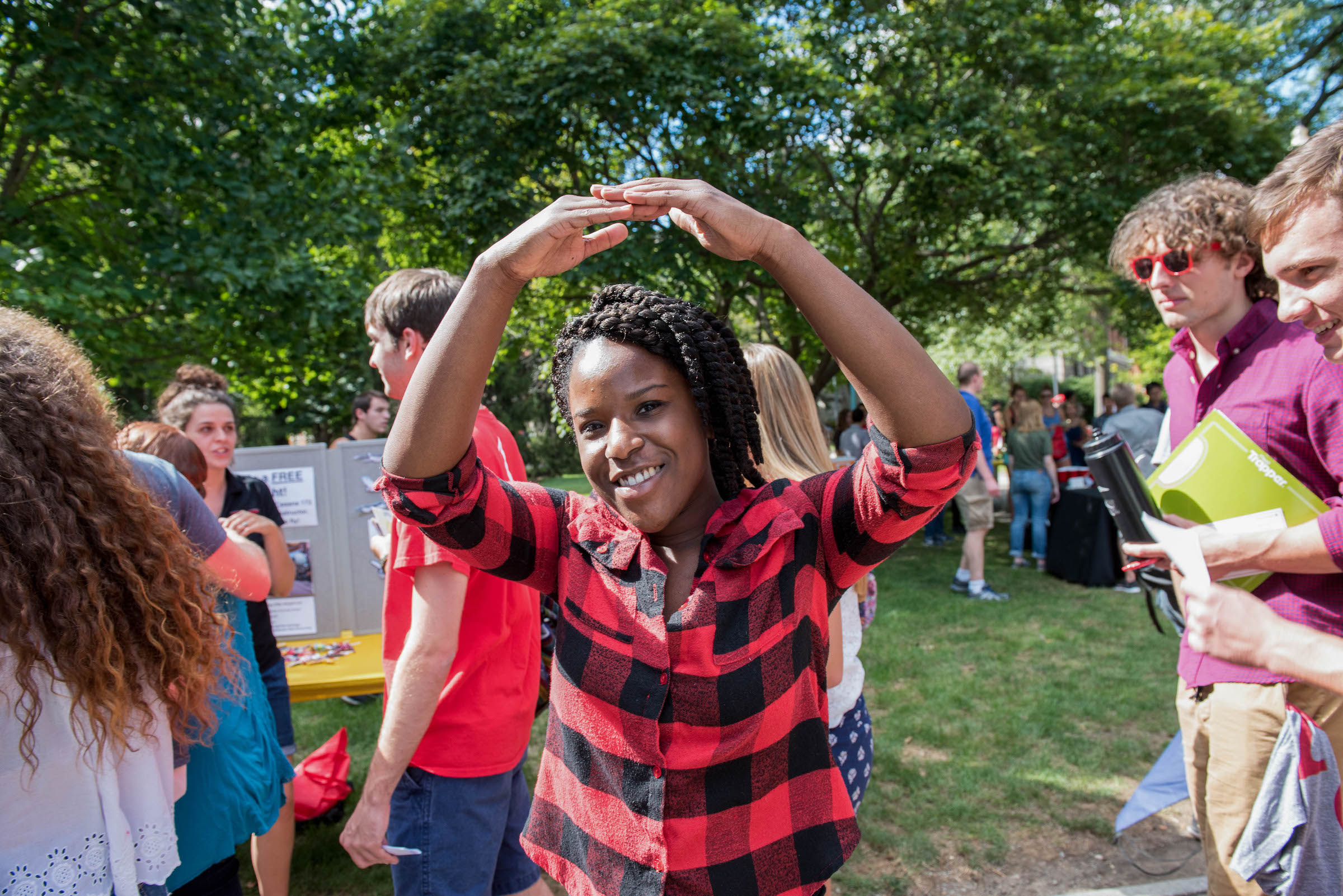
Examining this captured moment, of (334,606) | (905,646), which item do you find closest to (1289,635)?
(334,606)

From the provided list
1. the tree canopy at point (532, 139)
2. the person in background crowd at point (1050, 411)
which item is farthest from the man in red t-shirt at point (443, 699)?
the person in background crowd at point (1050, 411)

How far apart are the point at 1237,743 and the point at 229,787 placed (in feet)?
8.66

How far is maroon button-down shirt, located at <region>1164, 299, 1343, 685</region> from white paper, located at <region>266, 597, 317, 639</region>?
12.9 feet

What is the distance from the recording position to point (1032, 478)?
360 inches

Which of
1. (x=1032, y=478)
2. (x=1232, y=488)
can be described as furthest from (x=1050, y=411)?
(x=1232, y=488)

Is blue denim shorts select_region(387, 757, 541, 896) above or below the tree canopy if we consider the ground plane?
below

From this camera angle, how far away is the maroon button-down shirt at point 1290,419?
6.26 feet

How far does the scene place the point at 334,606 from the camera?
430 cm

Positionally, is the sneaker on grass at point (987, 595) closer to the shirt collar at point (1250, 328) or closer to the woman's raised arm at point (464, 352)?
the shirt collar at point (1250, 328)

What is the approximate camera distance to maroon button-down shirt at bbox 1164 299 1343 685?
1.91m

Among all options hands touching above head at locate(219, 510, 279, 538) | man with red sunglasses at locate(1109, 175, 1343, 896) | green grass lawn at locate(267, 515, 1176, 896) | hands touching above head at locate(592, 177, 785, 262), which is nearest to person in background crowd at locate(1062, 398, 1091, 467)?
green grass lawn at locate(267, 515, 1176, 896)

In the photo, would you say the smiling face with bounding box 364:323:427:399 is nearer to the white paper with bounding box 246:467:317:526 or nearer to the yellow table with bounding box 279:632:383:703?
the yellow table with bounding box 279:632:383:703

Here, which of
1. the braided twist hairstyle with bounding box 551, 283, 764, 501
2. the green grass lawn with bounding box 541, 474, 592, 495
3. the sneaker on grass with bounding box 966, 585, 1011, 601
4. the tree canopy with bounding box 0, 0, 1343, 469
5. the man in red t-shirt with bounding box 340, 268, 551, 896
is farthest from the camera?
the green grass lawn with bounding box 541, 474, 592, 495

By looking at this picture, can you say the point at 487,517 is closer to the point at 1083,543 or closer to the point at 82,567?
the point at 82,567
